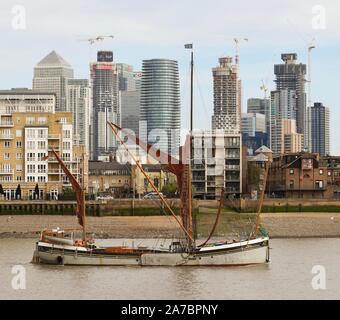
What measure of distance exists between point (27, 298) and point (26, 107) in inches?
3889

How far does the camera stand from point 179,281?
8281cm

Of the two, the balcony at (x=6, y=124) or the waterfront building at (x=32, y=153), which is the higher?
the balcony at (x=6, y=124)

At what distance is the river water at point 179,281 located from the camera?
75250mm

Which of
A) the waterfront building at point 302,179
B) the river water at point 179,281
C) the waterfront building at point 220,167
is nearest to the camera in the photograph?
the river water at point 179,281

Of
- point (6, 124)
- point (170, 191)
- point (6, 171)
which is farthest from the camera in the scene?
point (170, 191)

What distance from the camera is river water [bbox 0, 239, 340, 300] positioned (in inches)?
2963

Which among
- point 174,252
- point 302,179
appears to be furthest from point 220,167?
point 174,252

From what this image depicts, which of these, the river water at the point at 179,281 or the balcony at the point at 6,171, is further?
the balcony at the point at 6,171

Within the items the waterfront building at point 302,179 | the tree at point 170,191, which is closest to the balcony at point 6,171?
the tree at point 170,191

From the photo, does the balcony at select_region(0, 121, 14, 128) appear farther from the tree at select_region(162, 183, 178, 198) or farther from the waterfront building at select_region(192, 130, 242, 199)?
the waterfront building at select_region(192, 130, 242, 199)

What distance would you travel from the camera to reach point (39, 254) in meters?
95.4

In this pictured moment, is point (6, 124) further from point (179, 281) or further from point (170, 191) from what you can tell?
point (179, 281)

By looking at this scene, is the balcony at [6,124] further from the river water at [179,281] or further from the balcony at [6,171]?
the river water at [179,281]
